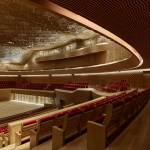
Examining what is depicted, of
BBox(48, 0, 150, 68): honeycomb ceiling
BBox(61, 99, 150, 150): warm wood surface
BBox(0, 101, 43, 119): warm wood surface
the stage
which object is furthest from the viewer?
BBox(0, 101, 43, 119): warm wood surface

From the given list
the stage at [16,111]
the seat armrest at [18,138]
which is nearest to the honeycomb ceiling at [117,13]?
the seat armrest at [18,138]

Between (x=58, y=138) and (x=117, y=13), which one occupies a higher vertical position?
(x=117, y=13)

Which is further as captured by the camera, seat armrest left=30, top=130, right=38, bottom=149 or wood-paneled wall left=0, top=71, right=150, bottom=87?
wood-paneled wall left=0, top=71, right=150, bottom=87

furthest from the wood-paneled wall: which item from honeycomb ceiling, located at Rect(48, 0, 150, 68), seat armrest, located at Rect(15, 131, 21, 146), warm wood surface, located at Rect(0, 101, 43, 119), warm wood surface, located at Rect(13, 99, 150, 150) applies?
seat armrest, located at Rect(15, 131, 21, 146)

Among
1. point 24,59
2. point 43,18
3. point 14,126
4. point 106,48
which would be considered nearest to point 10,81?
point 24,59

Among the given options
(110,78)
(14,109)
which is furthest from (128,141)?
(110,78)

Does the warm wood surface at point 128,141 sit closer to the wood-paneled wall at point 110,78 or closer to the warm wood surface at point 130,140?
the warm wood surface at point 130,140

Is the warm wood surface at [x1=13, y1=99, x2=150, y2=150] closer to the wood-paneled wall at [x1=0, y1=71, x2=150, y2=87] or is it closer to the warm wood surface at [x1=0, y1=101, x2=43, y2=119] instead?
the warm wood surface at [x1=0, y1=101, x2=43, y2=119]

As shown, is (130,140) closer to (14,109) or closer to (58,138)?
(58,138)

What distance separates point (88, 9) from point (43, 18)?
588 centimetres

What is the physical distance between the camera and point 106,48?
41.9 feet

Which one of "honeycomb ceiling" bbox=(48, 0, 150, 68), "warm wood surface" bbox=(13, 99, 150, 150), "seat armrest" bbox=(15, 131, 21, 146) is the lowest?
"seat armrest" bbox=(15, 131, 21, 146)

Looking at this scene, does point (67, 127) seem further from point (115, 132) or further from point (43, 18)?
point (43, 18)

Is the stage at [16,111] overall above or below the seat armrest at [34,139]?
below
